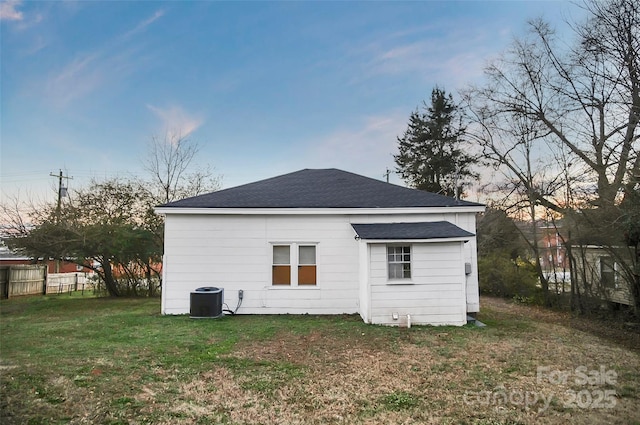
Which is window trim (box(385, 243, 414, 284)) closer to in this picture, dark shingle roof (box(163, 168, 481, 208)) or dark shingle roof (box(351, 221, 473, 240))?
dark shingle roof (box(351, 221, 473, 240))

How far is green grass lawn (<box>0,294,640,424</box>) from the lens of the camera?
3873mm

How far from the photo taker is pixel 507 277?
15938 mm

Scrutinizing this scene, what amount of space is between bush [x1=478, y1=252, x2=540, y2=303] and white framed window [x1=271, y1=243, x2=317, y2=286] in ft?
32.8

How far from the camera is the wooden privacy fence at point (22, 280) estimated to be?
1594 centimetres

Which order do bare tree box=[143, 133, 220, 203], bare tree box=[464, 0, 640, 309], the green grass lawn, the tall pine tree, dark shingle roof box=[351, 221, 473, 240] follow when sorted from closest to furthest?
the green grass lawn < dark shingle roof box=[351, 221, 473, 240] < bare tree box=[464, 0, 640, 309] < bare tree box=[143, 133, 220, 203] < the tall pine tree

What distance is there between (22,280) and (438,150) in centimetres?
2657

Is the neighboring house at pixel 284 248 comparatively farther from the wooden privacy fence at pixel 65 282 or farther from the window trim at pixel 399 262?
the wooden privacy fence at pixel 65 282

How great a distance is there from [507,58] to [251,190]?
476 inches

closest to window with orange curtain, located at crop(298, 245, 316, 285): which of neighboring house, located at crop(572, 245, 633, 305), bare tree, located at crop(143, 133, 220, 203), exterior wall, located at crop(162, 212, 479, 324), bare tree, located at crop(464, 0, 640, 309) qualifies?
exterior wall, located at crop(162, 212, 479, 324)

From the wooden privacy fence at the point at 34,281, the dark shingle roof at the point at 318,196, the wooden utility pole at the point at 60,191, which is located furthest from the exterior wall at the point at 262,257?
the wooden privacy fence at the point at 34,281

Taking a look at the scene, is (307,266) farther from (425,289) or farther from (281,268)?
(425,289)

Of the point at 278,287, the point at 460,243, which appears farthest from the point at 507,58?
the point at 278,287

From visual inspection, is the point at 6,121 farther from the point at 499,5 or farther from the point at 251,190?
the point at 499,5

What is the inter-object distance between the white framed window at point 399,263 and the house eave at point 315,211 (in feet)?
5.24
